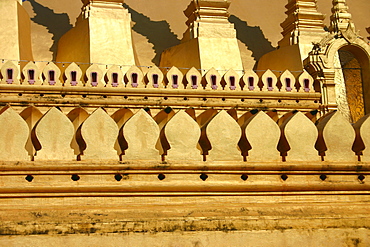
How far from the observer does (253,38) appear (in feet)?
46.4

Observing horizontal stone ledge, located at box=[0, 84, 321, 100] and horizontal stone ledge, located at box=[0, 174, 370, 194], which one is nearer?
horizontal stone ledge, located at box=[0, 174, 370, 194]

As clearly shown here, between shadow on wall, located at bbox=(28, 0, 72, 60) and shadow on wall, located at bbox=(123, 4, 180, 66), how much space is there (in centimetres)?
165

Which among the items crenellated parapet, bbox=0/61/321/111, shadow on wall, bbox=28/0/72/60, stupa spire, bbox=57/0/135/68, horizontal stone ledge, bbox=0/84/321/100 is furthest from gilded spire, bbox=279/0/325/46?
shadow on wall, bbox=28/0/72/60

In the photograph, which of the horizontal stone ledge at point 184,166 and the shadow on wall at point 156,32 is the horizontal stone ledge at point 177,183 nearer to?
the horizontal stone ledge at point 184,166

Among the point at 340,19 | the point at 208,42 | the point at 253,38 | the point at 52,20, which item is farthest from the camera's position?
the point at 253,38

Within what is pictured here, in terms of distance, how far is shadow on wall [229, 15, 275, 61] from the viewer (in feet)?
44.9

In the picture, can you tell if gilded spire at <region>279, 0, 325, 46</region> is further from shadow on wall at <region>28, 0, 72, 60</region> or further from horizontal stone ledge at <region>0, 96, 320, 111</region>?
shadow on wall at <region>28, 0, 72, 60</region>

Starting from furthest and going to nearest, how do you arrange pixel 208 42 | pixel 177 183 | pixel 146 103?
pixel 208 42, pixel 146 103, pixel 177 183

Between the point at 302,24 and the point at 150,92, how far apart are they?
4633mm

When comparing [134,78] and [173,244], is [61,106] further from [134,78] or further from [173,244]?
[173,244]

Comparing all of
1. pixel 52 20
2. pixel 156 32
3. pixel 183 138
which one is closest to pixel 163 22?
pixel 156 32

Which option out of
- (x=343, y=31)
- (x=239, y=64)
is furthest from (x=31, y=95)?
(x=343, y=31)

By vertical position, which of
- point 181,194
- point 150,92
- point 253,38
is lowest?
point 181,194

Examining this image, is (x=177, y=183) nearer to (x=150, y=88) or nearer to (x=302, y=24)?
(x=150, y=88)
